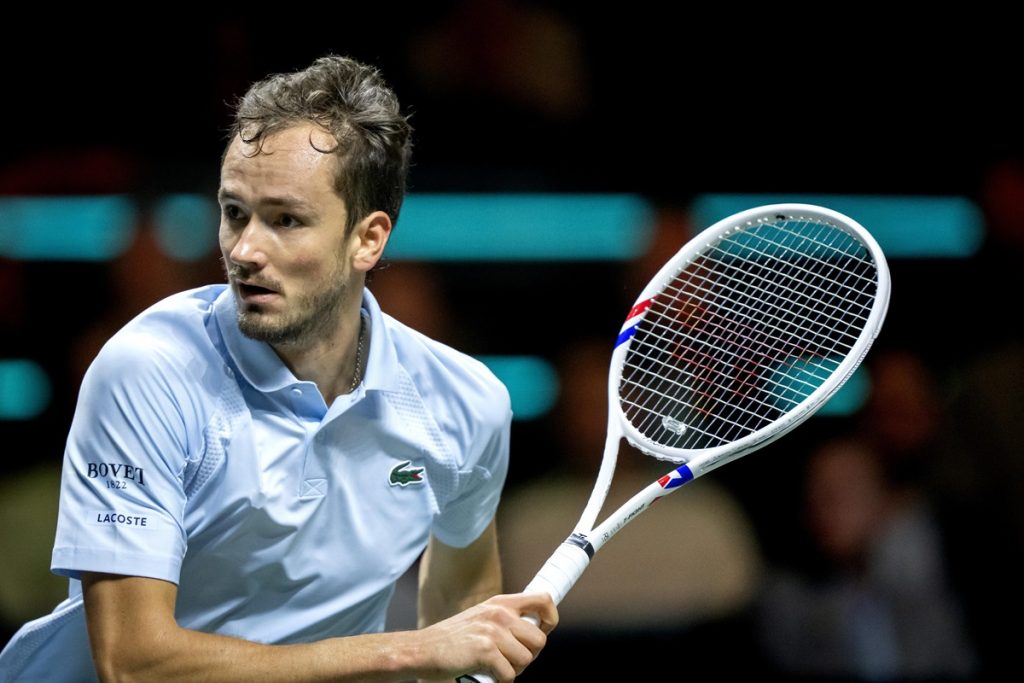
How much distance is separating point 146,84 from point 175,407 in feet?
8.80

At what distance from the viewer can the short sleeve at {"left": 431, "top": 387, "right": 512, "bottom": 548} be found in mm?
2402

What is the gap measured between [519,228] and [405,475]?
2055 mm

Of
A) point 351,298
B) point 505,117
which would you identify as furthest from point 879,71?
point 351,298

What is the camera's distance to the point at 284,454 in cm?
214

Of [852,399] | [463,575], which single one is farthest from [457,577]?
[852,399]

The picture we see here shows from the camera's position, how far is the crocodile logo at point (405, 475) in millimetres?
2273

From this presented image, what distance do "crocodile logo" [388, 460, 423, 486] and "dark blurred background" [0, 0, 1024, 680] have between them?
1.75m

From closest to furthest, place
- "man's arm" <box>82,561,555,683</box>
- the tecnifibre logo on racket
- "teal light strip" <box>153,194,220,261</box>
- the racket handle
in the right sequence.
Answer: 1. "man's arm" <box>82,561,555,683</box>
2. the racket handle
3. the tecnifibre logo on racket
4. "teal light strip" <box>153,194,220,261</box>

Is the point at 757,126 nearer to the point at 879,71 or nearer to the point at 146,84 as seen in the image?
the point at 879,71

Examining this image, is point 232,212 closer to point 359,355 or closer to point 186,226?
point 359,355

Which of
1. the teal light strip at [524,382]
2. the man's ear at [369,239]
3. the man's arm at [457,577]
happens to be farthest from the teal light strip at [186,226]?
the man's ear at [369,239]

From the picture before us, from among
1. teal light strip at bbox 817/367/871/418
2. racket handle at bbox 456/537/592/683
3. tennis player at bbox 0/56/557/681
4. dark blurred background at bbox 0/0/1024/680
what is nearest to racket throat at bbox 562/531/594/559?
racket handle at bbox 456/537/592/683

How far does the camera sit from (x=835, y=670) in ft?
13.3

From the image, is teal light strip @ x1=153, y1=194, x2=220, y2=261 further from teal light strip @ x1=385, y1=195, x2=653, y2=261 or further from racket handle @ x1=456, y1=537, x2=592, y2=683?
racket handle @ x1=456, y1=537, x2=592, y2=683
